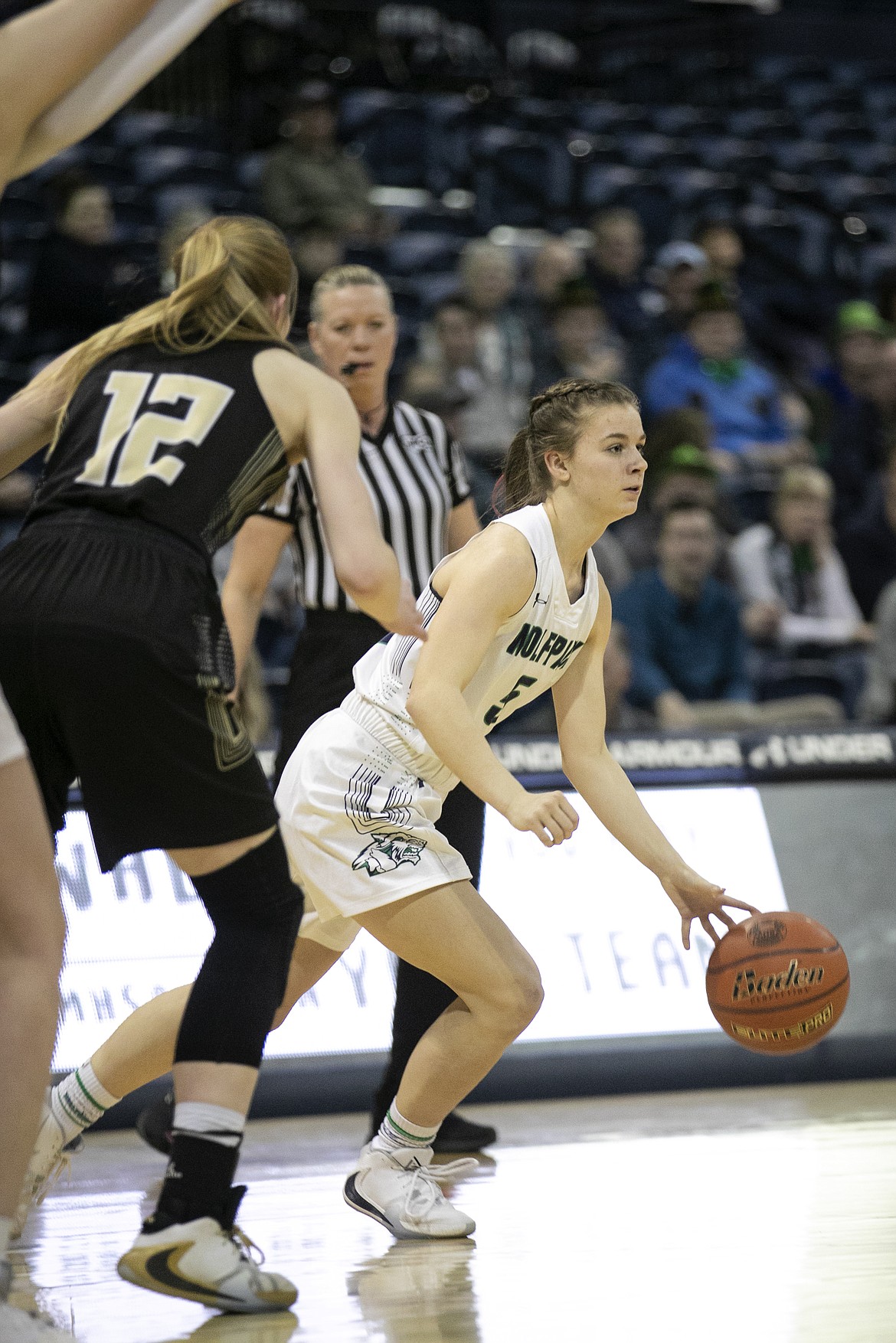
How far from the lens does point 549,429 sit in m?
3.67

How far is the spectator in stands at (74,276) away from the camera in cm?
877

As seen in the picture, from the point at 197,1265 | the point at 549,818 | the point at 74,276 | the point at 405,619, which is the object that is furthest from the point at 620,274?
the point at 197,1265

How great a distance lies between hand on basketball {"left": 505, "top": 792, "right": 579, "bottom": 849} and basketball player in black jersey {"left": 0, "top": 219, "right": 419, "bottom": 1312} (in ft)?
1.41

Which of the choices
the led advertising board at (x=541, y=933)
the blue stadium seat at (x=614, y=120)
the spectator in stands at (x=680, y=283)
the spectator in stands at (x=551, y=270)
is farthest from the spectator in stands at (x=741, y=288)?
the led advertising board at (x=541, y=933)

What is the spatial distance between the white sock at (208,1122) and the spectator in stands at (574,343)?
6792 millimetres

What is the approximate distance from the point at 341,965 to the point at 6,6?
3.20 meters

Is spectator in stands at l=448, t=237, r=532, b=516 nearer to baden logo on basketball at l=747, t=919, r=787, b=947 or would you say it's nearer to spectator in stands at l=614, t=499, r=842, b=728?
spectator in stands at l=614, t=499, r=842, b=728

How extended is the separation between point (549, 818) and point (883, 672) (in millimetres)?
4547

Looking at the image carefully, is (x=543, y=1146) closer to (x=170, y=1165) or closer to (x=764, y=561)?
(x=170, y=1165)

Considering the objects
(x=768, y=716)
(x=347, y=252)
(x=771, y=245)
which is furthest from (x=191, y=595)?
(x=771, y=245)

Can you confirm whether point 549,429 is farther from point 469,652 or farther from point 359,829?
point 359,829

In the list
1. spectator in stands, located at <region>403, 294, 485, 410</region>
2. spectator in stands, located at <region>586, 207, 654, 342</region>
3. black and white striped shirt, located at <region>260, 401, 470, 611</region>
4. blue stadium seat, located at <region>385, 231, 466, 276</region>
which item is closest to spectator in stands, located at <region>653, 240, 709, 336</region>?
spectator in stands, located at <region>586, 207, 654, 342</region>

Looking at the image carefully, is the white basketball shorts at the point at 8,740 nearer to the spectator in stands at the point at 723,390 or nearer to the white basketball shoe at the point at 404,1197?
the white basketball shoe at the point at 404,1197

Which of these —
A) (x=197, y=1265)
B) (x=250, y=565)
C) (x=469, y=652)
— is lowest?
(x=197, y=1265)
